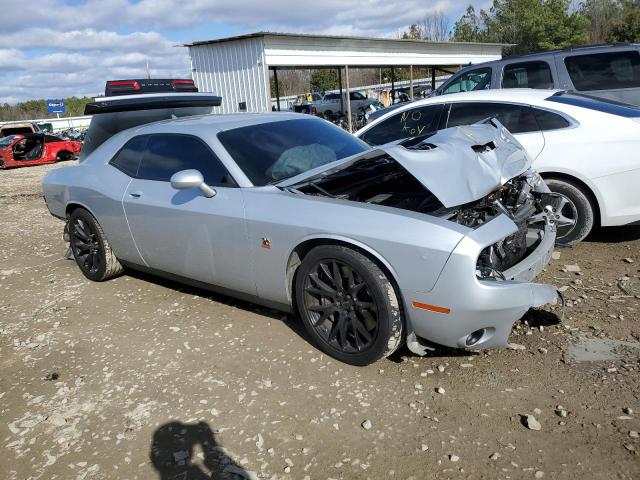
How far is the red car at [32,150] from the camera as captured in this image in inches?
790

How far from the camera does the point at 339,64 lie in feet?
57.2

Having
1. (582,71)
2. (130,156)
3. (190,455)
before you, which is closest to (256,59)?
(582,71)

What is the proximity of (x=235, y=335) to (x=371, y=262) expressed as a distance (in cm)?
140

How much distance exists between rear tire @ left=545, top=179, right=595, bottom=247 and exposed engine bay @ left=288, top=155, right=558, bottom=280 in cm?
71

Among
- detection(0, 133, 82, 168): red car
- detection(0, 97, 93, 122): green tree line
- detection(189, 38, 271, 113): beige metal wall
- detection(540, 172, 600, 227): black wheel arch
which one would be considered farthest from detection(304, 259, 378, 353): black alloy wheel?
detection(0, 97, 93, 122): green tree line

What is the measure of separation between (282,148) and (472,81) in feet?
18.2

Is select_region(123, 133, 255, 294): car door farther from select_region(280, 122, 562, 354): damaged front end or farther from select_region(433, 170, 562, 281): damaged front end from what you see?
select_region(433, 170, 562, 281): damaged front end

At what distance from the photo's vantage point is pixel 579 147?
466cm

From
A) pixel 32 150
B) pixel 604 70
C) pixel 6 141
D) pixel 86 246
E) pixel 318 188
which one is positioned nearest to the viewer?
pixel 318 188

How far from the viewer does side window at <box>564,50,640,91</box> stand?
23.2 ft

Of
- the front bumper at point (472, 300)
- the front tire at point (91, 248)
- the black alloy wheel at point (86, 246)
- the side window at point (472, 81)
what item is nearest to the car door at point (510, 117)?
the front bumper at point (472, 300)

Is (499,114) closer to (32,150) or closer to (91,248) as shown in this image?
(91,248)

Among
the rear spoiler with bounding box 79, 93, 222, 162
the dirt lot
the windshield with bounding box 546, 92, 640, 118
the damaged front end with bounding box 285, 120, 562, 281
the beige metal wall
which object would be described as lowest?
the dirt lot

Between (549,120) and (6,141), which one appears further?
(6,141)
